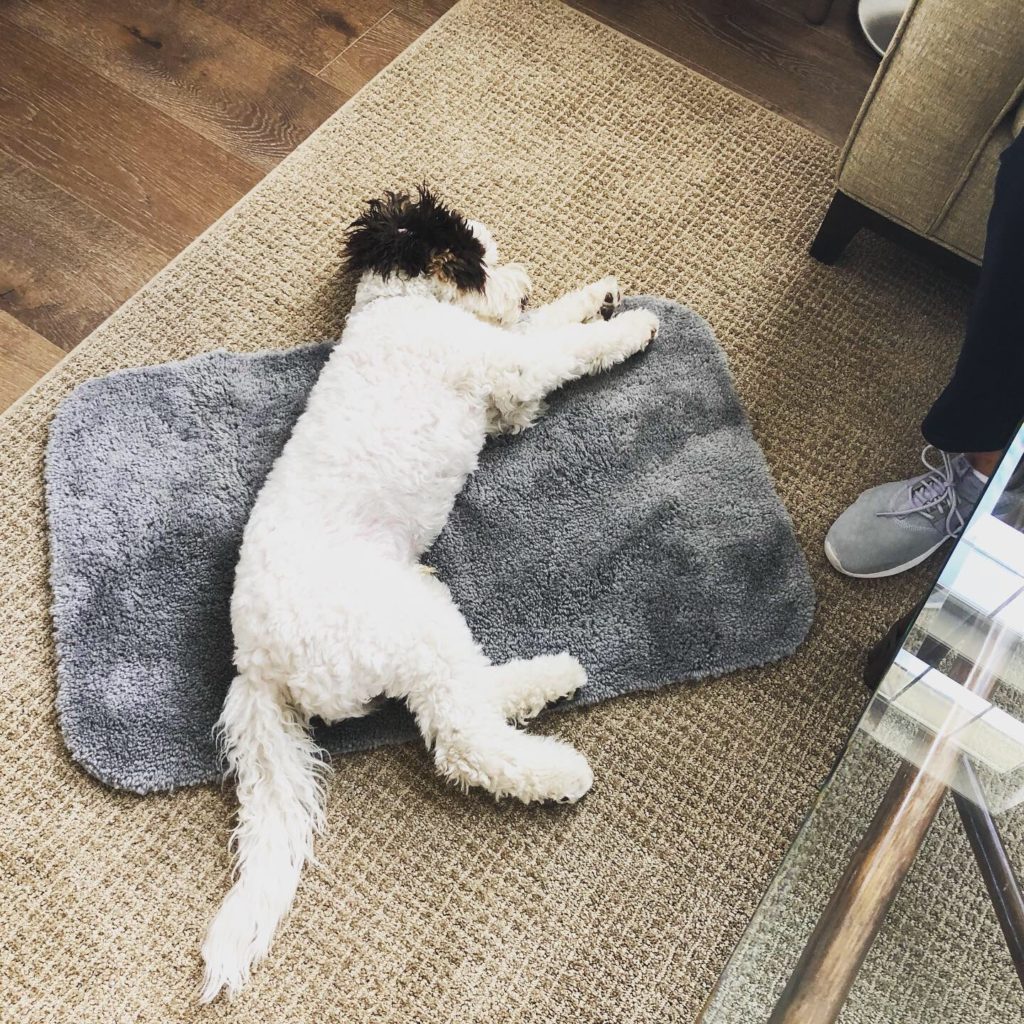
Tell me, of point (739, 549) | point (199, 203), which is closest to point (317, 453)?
point (739, 549)

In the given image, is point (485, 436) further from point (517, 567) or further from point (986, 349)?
point (986, 349)

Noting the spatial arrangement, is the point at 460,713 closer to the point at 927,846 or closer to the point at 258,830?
the point at 258,830

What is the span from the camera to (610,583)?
53.6 inches

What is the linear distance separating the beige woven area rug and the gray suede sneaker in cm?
4

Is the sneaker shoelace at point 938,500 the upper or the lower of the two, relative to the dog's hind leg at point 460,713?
upper

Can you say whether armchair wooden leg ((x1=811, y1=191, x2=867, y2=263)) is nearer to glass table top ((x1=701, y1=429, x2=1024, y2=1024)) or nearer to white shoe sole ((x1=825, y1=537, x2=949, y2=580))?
white shoe sole ((x1=825, y1=537, x2=949, y2=580))

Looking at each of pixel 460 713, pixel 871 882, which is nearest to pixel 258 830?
pixel 460 713

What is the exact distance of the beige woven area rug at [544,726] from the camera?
1.17 metres

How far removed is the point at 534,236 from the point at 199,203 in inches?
22.9

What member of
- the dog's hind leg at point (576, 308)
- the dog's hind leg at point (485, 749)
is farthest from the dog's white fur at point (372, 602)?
the dog's hind leg at point (576, 308)

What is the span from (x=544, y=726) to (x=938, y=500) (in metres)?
0.62

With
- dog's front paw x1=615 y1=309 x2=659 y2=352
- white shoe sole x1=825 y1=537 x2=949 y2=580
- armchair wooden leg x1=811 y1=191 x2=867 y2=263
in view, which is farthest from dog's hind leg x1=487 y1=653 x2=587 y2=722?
armchair wooden leg x1=811 y1=191 x2=867 y2=263

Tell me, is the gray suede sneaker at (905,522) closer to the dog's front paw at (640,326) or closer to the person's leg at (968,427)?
the person's leg at (968,427)

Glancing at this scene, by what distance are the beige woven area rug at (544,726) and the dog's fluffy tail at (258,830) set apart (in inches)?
1.9
